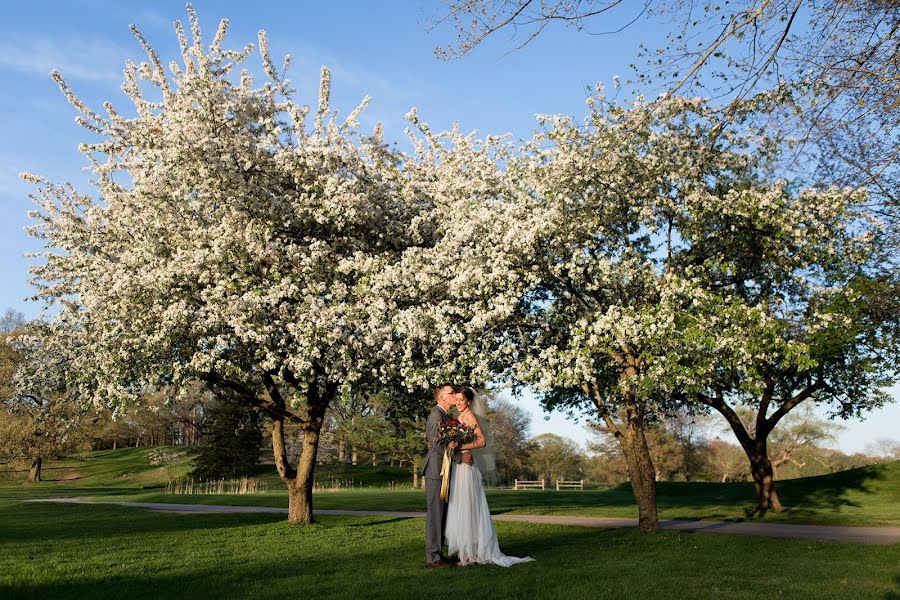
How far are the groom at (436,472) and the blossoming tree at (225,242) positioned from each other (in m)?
4.48

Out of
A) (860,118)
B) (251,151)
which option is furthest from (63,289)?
(860,118)

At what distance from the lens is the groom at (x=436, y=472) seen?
35.5ft

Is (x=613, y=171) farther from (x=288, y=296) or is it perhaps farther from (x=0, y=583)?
(x=0, y=583)

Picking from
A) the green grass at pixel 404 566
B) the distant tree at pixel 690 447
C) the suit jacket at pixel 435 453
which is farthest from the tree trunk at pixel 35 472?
the suit jacket at pixel 435 453

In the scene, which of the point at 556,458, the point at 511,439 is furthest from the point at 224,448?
the point at 556,458

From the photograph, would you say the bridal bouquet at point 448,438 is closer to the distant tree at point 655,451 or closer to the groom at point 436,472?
the groom at point 436,472

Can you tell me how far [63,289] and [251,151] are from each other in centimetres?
655

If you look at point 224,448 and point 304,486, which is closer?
point 304,486

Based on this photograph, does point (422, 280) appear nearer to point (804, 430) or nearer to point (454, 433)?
point (454, 433)

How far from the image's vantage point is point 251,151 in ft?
54.9

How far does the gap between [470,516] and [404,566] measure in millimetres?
1174

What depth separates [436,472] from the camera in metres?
11.2

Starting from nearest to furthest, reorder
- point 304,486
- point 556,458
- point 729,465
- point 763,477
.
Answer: point 304,486
point 763,477
point 729,465
point 556,458

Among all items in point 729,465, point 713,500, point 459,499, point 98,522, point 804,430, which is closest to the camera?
point 459,499
